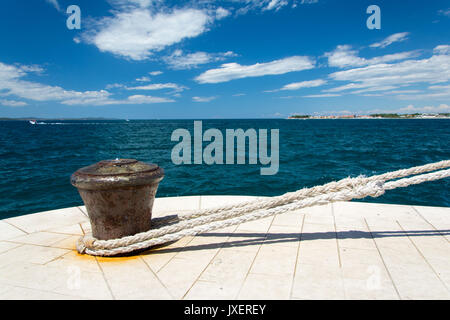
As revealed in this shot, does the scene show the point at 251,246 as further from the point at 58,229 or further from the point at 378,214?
the point at 58,229

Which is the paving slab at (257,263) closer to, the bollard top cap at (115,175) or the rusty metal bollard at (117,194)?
the rusty metal bollard at (117,194)

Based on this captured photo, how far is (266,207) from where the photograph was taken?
10.8ft

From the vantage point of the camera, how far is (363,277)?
251cm

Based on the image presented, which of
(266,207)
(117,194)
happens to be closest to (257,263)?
(266,207)

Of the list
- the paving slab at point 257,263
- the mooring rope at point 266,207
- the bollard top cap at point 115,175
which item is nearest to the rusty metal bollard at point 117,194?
the bollard top cap at point 115,175

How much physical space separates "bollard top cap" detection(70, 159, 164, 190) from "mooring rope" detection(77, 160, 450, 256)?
608 mm

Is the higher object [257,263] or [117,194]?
[117,194]

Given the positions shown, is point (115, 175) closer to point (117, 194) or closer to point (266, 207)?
point (117, 194)

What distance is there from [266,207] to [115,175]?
5.67ft

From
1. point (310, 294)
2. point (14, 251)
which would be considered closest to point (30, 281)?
point (14, 251)

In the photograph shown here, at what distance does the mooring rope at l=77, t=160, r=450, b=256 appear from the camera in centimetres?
298

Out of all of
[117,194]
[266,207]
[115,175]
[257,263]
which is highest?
[115,175]

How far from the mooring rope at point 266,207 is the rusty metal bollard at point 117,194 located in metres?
0.14
